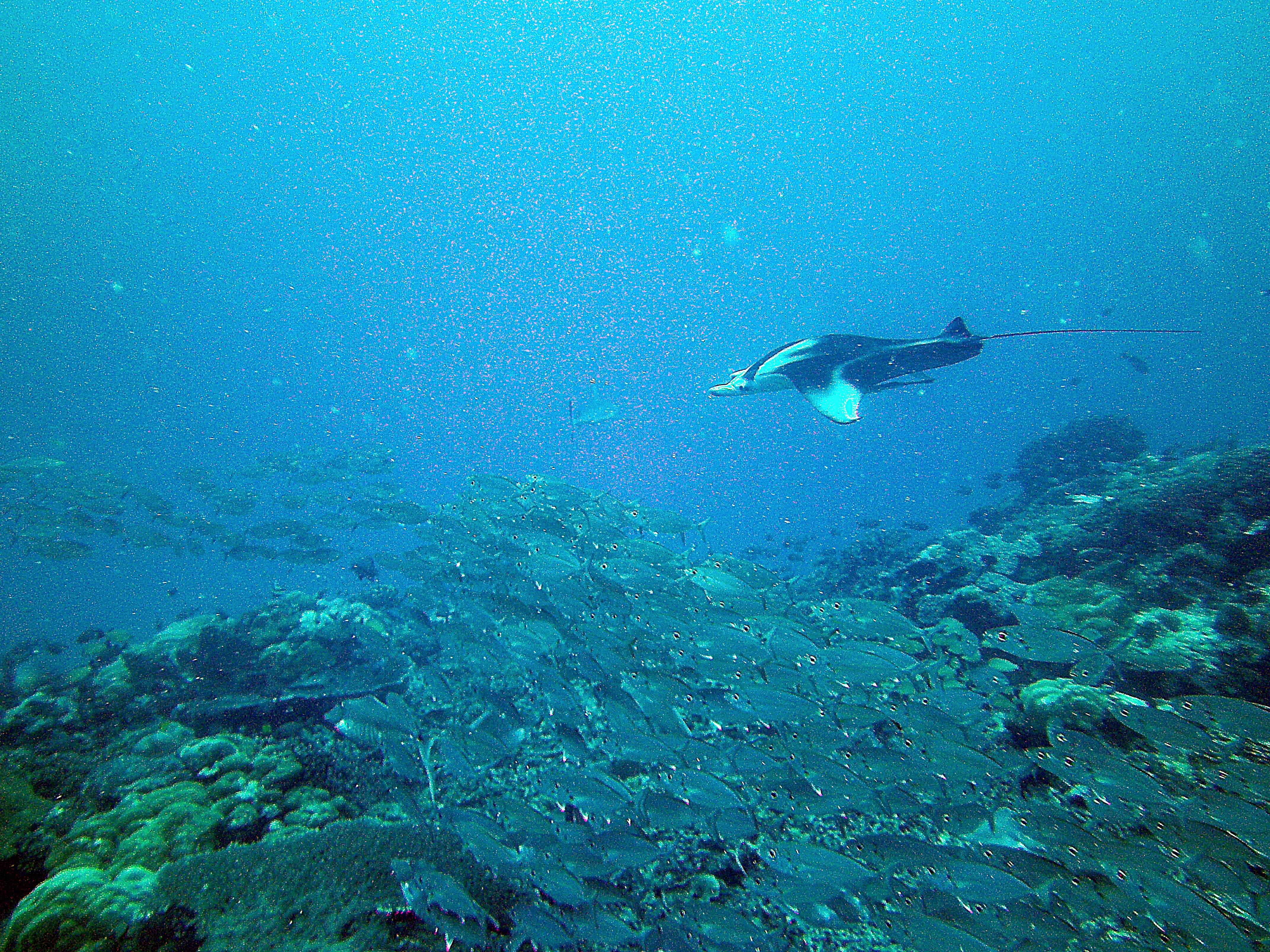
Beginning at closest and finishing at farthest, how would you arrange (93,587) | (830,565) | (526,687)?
(526,687) → (830,565) → (93,587)

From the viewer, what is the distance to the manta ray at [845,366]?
14.8 ft

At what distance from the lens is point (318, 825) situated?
16.0ft

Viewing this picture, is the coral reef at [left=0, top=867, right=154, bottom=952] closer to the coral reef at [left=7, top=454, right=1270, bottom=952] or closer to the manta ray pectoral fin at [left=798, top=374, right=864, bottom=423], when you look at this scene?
the coral reef at [left=7, top=454, right=1270, bottom=952]

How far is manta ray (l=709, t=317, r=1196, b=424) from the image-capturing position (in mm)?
4496

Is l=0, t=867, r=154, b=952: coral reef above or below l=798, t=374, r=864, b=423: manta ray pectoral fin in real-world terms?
below

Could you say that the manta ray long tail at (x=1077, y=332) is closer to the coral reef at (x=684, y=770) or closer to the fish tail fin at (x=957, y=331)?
the fish tail fin at (x=957, y=331)

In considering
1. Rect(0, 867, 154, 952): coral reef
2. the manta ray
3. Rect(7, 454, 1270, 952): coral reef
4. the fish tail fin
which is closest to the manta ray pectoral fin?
the manta ray

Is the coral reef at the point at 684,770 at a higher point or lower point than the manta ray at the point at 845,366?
lower

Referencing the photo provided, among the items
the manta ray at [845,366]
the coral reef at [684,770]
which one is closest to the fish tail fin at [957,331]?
the manta ray at [845,366]

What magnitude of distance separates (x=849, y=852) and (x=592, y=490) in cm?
651

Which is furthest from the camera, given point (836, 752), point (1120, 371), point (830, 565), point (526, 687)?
point (1120, 371)

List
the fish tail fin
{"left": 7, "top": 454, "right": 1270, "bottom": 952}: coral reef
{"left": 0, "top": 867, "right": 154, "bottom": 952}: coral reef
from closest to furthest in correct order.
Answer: {"left": 0, "top": 867, "right": 154, "bottom": 952}: coral reef, {"left": 7, "top": 454, "right": 1270, "bottom": 952}: coral reef, the fish tail fin

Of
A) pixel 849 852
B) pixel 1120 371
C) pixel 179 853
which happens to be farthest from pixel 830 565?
pixel 1120 371

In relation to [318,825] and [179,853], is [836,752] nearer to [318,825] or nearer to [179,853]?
[318,825]
